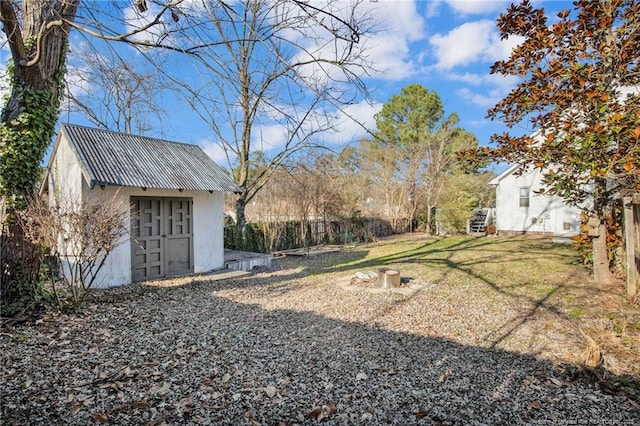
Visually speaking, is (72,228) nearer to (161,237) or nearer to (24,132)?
(24,132)

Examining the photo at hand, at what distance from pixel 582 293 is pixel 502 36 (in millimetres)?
4997

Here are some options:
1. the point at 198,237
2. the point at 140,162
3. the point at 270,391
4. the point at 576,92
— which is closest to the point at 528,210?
the point at 576,92

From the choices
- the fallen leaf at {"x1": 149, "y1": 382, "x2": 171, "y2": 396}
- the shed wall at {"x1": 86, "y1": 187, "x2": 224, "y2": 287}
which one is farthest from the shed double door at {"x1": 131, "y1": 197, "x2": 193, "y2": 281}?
the fallen leaf at {"x1": 149, "y1": 382, "x2": 171, "y2": 396}

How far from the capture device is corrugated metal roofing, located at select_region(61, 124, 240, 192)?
744 cm

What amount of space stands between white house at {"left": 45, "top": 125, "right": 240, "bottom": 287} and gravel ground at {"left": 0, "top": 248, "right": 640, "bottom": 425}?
2.28 meters

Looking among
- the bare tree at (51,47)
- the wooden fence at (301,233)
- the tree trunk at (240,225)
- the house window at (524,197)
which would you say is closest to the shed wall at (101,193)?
the bare tree at (51,47)

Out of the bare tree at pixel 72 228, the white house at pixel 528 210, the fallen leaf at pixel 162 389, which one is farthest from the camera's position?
the white house at pixel 528 210

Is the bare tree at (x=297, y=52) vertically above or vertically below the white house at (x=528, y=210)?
above

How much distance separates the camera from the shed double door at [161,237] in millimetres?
8172

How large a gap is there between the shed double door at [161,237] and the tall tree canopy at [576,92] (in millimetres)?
7208

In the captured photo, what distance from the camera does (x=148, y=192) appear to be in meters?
8.25

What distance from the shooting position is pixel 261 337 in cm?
452

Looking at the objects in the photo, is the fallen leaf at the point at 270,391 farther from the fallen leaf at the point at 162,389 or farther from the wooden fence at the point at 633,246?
the wooden fence at the point at 633,246

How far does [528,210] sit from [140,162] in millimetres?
17649
